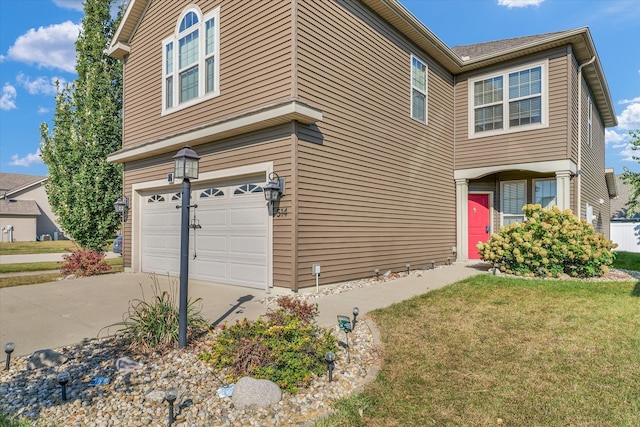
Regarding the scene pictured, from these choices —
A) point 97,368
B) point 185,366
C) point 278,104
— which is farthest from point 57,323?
point 278,104

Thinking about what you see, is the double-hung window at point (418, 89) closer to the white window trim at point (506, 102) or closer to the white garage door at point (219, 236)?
the white window trim at point (506, 102)

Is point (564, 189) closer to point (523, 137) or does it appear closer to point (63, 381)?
point (523, 137)

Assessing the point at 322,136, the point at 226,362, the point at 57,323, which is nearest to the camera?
the point at 226,362

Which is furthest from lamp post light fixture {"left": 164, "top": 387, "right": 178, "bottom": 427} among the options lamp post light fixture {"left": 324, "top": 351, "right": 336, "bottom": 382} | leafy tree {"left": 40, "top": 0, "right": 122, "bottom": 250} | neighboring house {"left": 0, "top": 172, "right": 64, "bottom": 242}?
neighboring house {"left": 0, "top": 172, "right": 64, "bottom": 242}

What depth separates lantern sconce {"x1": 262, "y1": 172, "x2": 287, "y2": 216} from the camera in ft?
21.4

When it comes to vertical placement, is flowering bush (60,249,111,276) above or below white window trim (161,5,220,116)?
below

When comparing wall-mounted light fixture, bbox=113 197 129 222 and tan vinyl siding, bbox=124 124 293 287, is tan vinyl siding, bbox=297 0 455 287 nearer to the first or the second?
tan vinyl siding, bbox=124 124 293 287

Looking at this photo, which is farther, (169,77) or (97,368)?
(169,77)

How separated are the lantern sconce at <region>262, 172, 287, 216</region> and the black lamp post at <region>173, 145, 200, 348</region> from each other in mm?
2276

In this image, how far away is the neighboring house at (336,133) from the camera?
677 cm

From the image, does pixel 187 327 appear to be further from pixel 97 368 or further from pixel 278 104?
pixel 278 104

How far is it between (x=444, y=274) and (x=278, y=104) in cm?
572

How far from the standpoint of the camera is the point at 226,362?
3.44 metres

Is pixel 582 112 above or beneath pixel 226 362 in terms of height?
above
